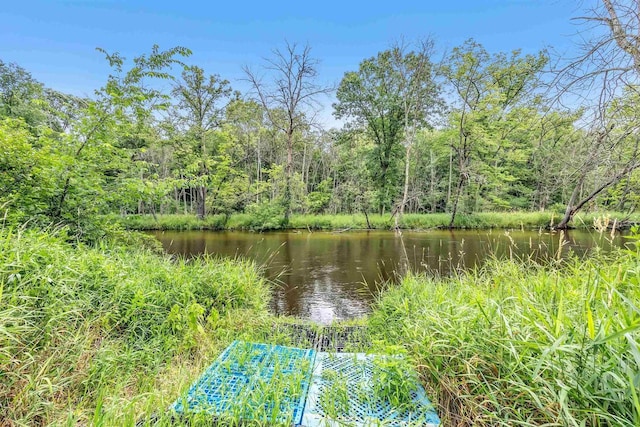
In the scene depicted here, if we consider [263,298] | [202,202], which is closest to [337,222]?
[202,202]

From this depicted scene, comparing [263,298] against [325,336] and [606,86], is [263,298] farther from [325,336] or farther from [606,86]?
Answer: [606,86]

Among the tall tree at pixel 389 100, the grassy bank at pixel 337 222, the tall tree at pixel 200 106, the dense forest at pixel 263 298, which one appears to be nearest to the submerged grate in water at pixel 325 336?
the dense forest at pixel 263 298

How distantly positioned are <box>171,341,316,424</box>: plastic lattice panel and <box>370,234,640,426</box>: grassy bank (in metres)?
0.77

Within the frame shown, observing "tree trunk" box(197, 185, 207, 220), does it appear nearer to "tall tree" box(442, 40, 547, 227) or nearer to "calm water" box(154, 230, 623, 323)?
"calm water" box(154, 230, 623, 323)

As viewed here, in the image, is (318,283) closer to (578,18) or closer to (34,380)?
(34,380)

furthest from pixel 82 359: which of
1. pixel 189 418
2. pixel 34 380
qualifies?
pixel 189 418

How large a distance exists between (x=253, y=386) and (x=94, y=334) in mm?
1308

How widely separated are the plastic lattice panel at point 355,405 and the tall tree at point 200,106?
15043mm

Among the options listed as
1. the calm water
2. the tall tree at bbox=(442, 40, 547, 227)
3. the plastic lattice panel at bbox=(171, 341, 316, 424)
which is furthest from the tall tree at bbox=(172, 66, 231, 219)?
the plastic lattice panel at bbox=(171, 341, 316, 424)

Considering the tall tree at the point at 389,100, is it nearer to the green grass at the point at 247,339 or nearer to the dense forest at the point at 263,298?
the dense forest at the point at 263,298

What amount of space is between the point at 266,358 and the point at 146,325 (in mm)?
1256

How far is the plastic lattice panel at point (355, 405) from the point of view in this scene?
1350 millimetres

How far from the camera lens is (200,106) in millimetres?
15477

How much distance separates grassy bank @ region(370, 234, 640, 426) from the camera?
100cm
